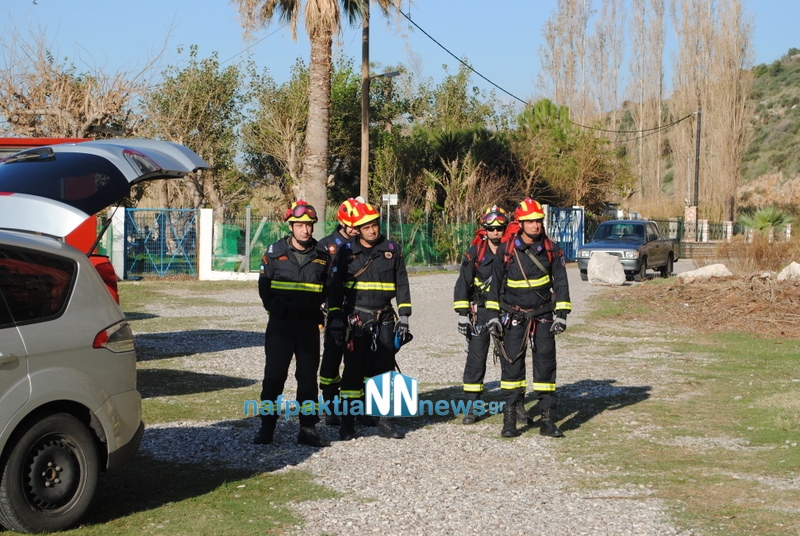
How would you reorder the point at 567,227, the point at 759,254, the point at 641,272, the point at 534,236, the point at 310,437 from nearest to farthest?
1. the point at 310,437
2. the point at 534,236
3. the point at 759,254
4. the point at 641,272
5. the point at 567,227

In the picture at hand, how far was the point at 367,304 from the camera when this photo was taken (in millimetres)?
8703

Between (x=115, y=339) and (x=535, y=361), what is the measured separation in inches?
159

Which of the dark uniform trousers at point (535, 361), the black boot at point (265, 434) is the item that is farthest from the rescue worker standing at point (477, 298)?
the black boot at point (265, 434)

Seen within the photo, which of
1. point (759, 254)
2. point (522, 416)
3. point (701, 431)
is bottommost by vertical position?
point (701, 431)

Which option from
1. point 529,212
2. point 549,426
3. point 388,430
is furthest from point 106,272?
point 549,426

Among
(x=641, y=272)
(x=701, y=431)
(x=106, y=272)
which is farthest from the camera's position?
(x=641, y=272)

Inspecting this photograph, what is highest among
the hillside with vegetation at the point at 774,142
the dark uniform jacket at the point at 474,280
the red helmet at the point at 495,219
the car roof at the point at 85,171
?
the hillside with vegetation at the point at 774,142

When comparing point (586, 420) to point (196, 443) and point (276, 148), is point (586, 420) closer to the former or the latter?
point (196, 443)

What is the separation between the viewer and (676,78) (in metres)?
69.2

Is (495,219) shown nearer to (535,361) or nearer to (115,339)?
(535,361)

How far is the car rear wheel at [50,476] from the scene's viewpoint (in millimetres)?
5469

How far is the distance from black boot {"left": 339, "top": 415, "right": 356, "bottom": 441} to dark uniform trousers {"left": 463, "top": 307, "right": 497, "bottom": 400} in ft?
4.68

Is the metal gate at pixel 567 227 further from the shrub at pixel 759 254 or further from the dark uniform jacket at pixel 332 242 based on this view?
the dark uniform jacket at pixel 332 242

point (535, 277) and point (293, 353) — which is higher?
point (535, 277)
